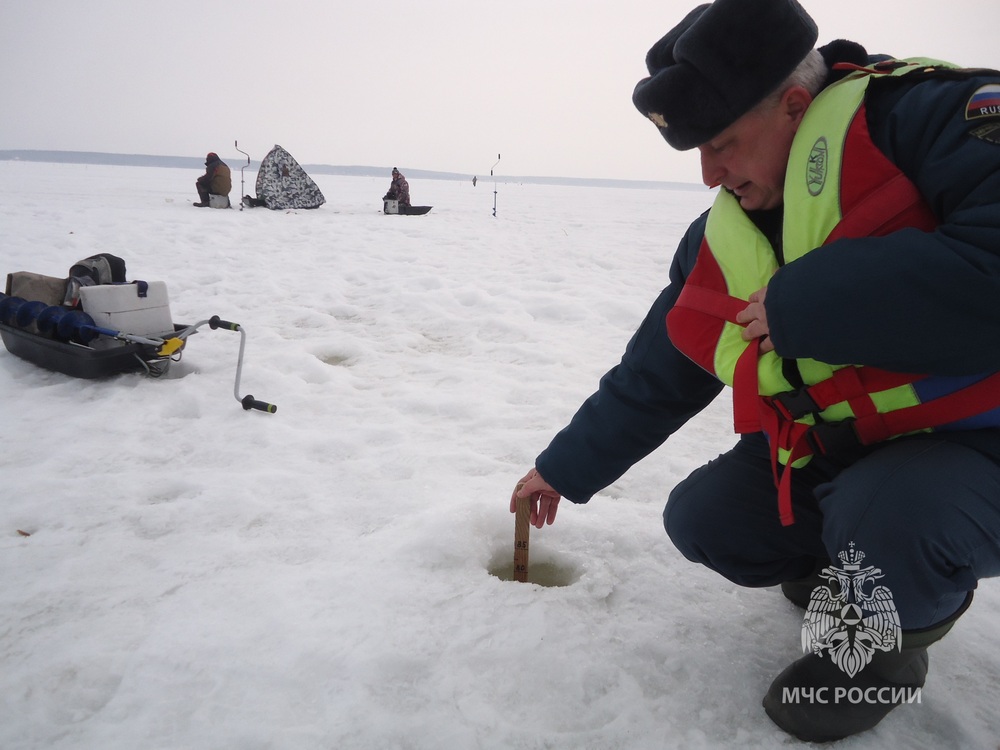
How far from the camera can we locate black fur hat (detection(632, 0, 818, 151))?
3.48 ft

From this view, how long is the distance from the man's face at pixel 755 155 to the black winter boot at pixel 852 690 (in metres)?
0.87

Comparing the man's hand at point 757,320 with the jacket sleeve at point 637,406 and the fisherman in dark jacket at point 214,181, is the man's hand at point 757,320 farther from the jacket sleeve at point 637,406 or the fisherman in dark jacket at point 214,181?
the fisherman in dark jacket at point 214,181

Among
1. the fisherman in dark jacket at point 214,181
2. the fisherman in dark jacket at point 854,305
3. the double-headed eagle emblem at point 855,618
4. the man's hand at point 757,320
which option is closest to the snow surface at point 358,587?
the double-headed eagle emblem at point 855,618

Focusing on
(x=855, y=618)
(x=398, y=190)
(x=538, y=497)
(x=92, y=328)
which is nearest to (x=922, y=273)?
(x=855, y=618)

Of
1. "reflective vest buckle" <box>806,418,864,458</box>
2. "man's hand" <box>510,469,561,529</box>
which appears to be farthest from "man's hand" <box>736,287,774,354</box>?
"man's hand" <box>510,469,561,529</box>

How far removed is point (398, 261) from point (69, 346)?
4130 mm

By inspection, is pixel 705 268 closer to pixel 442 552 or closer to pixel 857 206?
pixel 857 206

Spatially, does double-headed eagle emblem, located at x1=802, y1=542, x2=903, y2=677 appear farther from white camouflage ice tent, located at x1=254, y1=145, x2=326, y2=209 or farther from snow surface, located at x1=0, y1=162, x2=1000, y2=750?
white camouflage ice tent, located at x1=254, y1=145, x2=326, y2=209

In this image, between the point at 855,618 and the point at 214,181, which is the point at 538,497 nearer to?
the point at 855,618

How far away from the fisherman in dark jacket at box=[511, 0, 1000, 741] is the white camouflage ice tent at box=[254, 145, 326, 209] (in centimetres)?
1289

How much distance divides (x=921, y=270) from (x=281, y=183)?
13.6m

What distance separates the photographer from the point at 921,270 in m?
0.91

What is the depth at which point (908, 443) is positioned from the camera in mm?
1117

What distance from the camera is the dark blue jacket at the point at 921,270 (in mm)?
903
